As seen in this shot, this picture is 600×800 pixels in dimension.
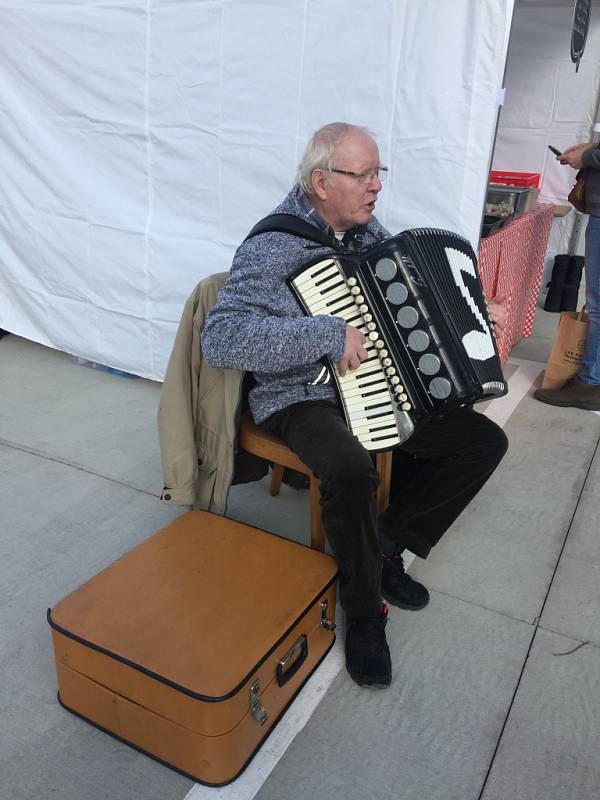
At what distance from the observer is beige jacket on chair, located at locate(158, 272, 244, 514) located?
6.42 ft

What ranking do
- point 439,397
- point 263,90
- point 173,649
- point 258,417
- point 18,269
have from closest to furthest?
point 173,649, point 439,397, point 258,417, point 263,90, point 18,269

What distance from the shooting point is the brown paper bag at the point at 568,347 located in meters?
3.36

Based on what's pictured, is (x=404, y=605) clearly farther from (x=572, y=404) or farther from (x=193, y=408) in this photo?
(x=572, y=404)

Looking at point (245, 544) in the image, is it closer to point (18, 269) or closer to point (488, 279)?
point (488, 279)

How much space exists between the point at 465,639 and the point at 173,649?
2.74 feet

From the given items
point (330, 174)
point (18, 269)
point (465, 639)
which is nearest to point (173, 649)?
point (465, 639)

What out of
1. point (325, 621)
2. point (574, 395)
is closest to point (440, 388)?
point (325, 621)

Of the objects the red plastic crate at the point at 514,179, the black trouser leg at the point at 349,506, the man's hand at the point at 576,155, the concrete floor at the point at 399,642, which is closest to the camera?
the concrete floor at the point at 399,642

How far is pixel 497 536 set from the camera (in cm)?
231

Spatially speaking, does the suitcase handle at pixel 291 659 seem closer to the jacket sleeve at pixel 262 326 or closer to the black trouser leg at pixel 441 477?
the black trouser leg at pixel 441 477

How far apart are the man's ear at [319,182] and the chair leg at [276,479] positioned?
97 cm

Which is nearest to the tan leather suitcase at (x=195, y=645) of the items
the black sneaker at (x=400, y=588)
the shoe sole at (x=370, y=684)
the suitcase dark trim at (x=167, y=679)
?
the suitcase dark trim at (x=167, y=679)

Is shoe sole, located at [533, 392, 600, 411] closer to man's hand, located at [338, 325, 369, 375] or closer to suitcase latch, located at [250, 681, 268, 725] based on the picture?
man's hand, located at [338, 325, 369, 375]

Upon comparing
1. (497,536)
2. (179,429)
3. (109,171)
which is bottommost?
(497,536)
